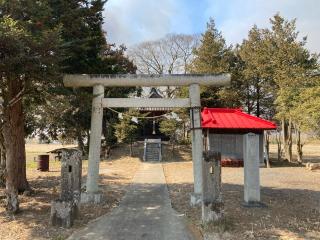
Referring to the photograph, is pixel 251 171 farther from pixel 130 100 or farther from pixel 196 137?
pixel 130 100

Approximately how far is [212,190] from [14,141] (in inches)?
272

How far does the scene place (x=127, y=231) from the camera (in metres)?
9.84

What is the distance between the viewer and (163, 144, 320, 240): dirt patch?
9.70 metres

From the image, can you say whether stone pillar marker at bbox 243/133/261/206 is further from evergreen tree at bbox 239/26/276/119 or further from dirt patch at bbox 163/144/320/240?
evergreen tree at bbox 239/26/276/119

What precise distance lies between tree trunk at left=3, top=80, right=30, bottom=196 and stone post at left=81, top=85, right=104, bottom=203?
7.22ft

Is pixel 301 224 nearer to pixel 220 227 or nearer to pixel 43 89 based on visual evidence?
pixel 220 227

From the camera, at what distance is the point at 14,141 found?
1409 centimetres

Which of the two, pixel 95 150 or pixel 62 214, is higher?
pixel 95 150

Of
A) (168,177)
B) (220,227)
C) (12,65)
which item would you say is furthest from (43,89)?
(168,177)

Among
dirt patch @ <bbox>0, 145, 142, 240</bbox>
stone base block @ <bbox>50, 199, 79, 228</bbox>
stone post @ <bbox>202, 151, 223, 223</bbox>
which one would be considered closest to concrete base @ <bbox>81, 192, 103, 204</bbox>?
dirt patch @ <bbox>0, 145, 142, 240</bbox>

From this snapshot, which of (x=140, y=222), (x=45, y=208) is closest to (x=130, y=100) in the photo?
(x=45, y=208)

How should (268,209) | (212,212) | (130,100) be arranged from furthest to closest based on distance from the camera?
(130,100) < (268,209) < (212,212)

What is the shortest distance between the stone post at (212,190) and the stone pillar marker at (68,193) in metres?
3.21

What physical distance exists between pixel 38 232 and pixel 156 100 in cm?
581
